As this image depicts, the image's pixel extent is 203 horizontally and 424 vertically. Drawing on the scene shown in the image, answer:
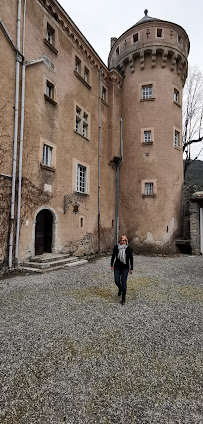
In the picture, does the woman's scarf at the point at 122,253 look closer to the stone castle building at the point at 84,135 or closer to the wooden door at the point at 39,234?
the stone castle building at the point at 84,135

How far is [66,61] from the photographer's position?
12.3 meters

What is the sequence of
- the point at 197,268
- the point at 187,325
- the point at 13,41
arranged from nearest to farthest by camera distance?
the point at 187,325 → the point at 13,41 → the point at 197,268

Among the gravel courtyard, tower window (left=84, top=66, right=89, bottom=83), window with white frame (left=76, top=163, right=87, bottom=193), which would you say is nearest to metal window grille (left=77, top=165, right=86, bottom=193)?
window with white frame (left=76, top=163, right=87, bottom=193)

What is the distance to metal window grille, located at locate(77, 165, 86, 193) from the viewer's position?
13.1 metres

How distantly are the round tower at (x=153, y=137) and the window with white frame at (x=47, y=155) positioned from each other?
671 cm

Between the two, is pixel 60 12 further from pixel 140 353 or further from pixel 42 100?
pixel 140 353

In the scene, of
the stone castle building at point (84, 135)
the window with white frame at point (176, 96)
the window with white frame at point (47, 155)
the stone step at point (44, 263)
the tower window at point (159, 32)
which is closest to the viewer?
the stone step at point (44, 263)

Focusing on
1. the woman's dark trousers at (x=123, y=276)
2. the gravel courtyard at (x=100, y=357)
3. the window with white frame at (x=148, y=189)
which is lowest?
the gravel courtyard at (x=100, y=357)

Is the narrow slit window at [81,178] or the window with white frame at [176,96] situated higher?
the window with white frame at [176,96]

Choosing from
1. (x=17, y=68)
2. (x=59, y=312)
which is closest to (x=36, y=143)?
(x=17, y=68)

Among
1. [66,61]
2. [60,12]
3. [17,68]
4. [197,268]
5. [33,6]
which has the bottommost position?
[197,268]

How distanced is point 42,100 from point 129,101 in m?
8.40

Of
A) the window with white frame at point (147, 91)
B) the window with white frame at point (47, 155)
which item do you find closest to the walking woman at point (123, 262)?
the window with white frame at point (47, 155)

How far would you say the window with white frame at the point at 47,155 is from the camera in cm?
1078
